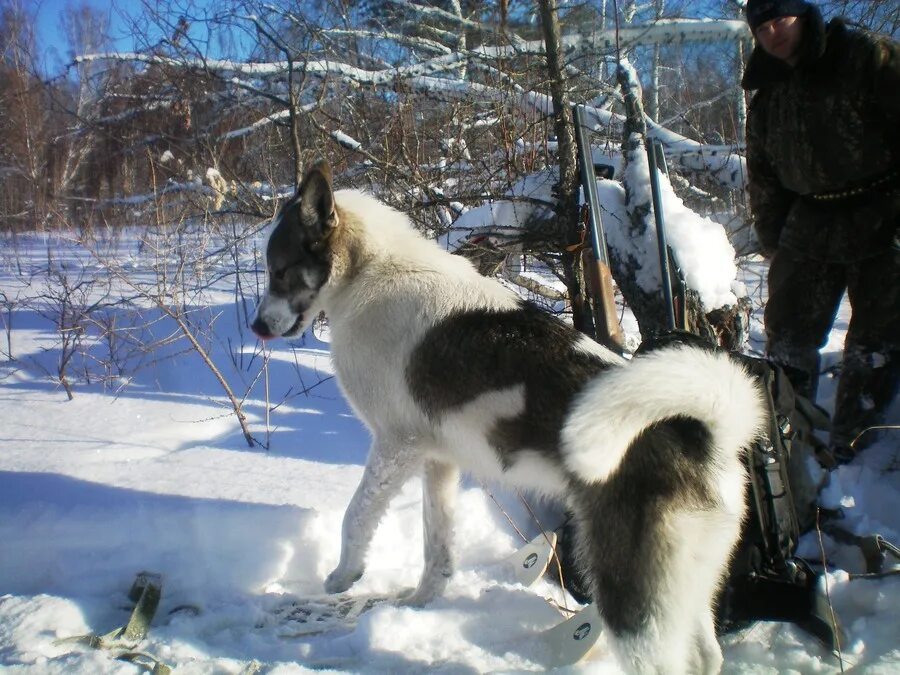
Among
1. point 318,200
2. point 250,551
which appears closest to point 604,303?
point 318,200

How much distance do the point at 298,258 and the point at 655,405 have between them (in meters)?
1.56

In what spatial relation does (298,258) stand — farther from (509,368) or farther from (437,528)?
(437,528)

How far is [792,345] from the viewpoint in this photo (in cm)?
294

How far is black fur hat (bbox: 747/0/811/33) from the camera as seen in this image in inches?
95.0

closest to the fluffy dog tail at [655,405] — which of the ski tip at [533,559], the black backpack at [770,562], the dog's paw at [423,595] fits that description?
the black backpack at [770,562]

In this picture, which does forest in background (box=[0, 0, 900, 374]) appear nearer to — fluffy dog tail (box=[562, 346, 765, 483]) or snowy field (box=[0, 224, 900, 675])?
snowy field (box=[0, 224, 900, 675])

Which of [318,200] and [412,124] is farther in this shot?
[412,124]

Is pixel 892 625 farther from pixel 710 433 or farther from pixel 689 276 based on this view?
pixel 689 276

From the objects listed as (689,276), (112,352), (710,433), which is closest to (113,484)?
(112,352)

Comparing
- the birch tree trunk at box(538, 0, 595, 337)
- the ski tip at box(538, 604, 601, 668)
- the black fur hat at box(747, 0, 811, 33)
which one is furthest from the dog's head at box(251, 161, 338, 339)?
the black fur hat at box(747, 0, 811, 33)

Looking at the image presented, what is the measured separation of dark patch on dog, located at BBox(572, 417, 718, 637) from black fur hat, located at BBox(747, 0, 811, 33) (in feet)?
6.23

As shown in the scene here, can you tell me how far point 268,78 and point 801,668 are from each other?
505 cm

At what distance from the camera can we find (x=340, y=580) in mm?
2307

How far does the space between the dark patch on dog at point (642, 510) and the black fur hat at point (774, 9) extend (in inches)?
74.8
